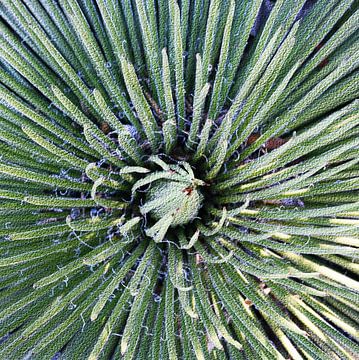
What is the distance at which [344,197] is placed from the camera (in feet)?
2.97

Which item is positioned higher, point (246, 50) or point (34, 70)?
point (246, 50)

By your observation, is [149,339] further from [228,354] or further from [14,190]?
[14,190]

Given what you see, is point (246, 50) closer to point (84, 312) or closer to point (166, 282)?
point (166, 282)

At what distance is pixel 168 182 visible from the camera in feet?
2.74

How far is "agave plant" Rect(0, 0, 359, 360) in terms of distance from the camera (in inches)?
32.8

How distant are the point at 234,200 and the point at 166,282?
0.62 ft

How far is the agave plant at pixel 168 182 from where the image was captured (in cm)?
83

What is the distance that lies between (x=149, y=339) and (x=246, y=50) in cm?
60

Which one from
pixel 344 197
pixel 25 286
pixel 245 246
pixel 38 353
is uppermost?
pixel 344 197

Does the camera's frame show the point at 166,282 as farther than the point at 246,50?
No

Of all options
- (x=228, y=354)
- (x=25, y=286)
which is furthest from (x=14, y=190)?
(x=228, y=354)

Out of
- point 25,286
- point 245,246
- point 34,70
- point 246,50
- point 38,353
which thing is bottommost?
point 38,353

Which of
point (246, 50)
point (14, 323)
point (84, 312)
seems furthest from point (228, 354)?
point (246, 50)

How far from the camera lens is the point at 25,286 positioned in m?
0.92
